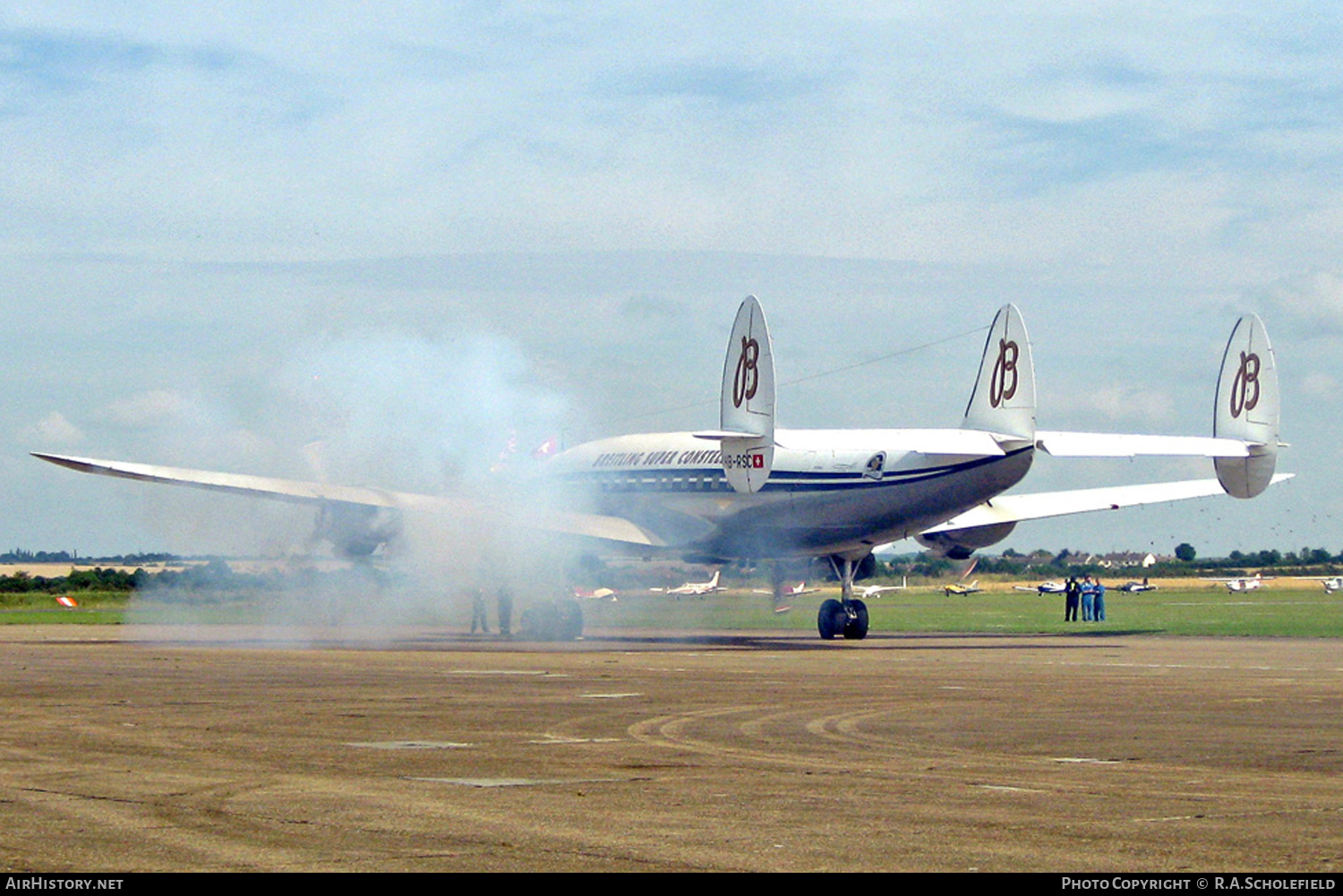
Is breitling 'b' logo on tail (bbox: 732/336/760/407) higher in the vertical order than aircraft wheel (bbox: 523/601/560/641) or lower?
higher

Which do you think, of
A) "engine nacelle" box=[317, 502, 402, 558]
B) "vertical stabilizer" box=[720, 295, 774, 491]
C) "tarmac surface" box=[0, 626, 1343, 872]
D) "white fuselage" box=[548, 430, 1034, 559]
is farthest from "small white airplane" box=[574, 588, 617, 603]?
"tarmac surface" box=[0, 626, 1343, 872]

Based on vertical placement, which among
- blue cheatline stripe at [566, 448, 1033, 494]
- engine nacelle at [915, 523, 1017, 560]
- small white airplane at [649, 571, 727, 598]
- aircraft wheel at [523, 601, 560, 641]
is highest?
blue cheatline stripe at [566, 448, 1033, 494]

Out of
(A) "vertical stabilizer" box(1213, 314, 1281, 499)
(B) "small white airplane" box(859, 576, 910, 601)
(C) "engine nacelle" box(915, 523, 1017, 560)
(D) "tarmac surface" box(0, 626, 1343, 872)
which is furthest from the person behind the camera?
(B) "small white airplane" box(859, 576, 910, 601)

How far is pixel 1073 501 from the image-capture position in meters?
49.0

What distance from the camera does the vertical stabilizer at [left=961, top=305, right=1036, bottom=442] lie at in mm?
36688

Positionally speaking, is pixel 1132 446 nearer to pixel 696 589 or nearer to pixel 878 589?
pixel 696 589

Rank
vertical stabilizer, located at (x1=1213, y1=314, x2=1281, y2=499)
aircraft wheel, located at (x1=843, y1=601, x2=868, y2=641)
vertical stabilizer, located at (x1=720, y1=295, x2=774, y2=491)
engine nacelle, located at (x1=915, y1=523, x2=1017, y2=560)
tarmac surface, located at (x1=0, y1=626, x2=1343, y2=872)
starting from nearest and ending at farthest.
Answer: tarmac surface, located at (x1=0, y1=626, x2=1343, y2=872), vertical stabilizer, located at (x1=720, y1=295, x2=774, y2=491), vertical stabilizer, located at (x1=1213, y1=314, x2=1281, y2=499), aircraft wheel, located at (x1=843, y1=601, x2=868, y2=641), engine nacelle, located at (x1=915, y1=523, x2=1017, y2=560)

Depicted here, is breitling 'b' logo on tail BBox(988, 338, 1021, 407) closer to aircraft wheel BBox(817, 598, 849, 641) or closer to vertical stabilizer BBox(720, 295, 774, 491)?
vertical stabilizer BBox(720, 295, 774, 491)

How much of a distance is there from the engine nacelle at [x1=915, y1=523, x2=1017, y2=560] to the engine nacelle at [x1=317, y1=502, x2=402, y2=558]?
14.9 metres

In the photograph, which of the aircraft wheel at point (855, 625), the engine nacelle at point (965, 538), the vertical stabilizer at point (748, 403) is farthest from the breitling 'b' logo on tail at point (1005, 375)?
the engine nacelle at point (965, 538)

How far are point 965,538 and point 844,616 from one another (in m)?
5.87
